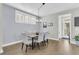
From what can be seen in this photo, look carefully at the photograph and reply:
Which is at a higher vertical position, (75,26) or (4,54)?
(75,26)

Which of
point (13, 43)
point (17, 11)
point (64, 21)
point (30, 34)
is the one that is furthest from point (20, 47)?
point (64, 21)

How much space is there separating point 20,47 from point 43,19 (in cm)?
79

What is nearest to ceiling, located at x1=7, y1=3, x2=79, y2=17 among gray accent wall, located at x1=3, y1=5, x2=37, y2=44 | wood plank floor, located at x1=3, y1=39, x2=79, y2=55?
gray accent wall, located at x1=3, y1=5, x2=37, y2=44

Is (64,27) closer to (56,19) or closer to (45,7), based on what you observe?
(56,19)

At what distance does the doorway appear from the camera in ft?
7.48

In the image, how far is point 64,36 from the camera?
233 centimetres

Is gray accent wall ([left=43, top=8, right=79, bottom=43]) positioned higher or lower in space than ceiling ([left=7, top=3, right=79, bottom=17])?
lower

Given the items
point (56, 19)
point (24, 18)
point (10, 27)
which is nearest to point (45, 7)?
point (56, 19)

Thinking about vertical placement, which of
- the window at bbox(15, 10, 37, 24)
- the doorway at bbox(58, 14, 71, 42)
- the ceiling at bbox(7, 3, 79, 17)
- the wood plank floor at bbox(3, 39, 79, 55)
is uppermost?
the ceiling at bbox(7, 3, 79, 17)

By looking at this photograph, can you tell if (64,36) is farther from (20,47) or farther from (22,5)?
(22,5)

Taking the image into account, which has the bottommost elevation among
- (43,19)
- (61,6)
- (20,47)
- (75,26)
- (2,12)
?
(20,47)

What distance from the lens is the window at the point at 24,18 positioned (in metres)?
2.19

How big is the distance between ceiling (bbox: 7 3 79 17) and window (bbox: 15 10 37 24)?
109 millimetres

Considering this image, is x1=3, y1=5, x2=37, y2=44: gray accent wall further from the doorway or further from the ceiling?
the doorway
